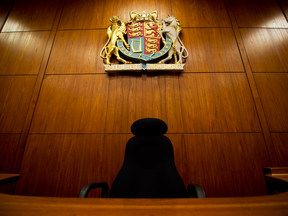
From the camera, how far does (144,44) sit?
6.83 feet

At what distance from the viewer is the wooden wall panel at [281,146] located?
1.57 m

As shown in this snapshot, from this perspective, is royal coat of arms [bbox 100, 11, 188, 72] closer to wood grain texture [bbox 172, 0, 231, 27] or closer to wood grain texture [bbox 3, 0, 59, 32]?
wood grain texture [bbox 172, 0, 231, 27]

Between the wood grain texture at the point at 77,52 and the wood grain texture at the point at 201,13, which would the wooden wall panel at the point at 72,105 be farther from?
the wood grain texture at the point at 201,13

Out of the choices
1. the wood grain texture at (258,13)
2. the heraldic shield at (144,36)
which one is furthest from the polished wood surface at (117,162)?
the wood grain texture at (258,13)

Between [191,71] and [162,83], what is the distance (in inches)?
19.7

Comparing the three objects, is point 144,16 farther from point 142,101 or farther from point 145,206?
point 145,206

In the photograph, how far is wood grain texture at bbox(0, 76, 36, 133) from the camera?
177 cm

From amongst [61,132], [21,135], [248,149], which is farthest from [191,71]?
[21,135]

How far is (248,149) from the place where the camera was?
162 centimetres

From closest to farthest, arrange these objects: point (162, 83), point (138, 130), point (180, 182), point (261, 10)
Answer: point (180, 182)
point (138, 130)
point (162, 83)
point (261, 10)

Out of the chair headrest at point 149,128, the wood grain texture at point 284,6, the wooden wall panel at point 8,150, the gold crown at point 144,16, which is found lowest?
the wooden wall panel at point 8,150

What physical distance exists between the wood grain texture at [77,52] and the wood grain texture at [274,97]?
238cm

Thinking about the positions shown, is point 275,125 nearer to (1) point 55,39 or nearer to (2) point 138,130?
(2) point 138,130

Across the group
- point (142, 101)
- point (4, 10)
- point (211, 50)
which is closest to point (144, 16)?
point (211, 50)
